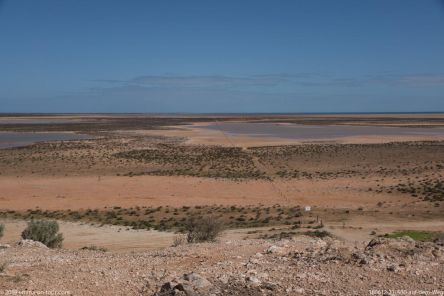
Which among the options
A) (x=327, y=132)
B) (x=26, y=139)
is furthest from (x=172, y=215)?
(x=327, y=132)

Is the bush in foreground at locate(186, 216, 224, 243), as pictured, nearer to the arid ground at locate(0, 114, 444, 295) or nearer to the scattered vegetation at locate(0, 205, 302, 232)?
the arid ground at locate(0, 114, 444, 295)

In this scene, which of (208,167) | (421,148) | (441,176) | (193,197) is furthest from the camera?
(421,148)

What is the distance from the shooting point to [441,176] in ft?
95.6

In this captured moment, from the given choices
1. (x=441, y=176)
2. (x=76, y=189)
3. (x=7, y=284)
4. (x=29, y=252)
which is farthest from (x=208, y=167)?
(x=7, y=284)

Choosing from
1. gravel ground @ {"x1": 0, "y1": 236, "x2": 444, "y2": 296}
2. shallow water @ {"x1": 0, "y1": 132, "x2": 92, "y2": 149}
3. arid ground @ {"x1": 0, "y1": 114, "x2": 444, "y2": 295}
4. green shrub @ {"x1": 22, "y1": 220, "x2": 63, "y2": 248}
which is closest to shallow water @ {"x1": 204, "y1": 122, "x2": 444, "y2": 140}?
arid ground @ {"x1": 0, "y1": 114, "x2": 444, "y2": 295}

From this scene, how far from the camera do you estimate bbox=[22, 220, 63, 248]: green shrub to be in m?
11.7

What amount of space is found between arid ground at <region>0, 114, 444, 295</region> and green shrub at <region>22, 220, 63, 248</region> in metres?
1.19

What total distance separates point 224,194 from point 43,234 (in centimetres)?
1339

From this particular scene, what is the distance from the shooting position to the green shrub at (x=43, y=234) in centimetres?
1168

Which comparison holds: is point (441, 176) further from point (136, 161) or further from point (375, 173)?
point (136, 161)

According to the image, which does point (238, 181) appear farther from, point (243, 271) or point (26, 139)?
point (26, 139)

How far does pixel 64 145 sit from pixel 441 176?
40.5 metres

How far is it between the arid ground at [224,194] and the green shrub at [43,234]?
1.19 m

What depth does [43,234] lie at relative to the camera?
11.8 metres
